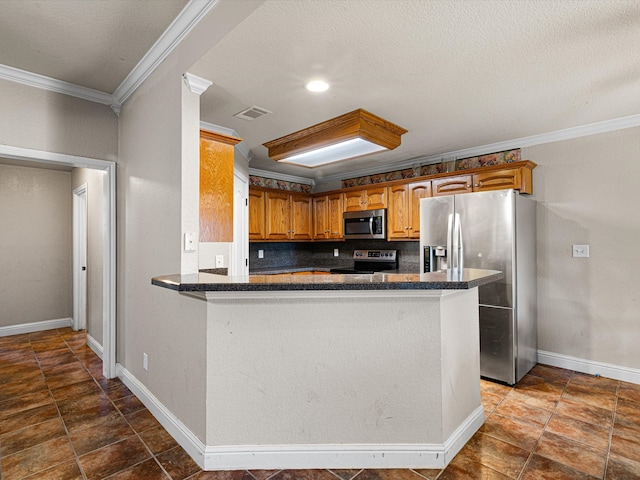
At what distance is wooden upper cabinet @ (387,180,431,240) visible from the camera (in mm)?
4348

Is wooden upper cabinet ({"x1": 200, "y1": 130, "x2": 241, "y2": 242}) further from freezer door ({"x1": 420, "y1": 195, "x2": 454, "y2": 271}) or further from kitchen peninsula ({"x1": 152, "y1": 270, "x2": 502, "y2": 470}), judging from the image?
freezer door ({"x1": 420, "y1": 195, "x2": 454, "y2": 271})

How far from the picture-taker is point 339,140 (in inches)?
123

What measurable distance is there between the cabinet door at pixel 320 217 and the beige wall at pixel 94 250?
294cm

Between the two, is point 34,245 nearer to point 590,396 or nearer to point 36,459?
point 36,459

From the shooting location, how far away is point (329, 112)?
115 inches

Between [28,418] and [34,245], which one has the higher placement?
[34,245]

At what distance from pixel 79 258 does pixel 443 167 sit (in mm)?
5088

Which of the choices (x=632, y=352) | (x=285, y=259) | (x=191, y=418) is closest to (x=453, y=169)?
(x=632, y=352)

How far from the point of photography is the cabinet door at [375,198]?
15.5 feet

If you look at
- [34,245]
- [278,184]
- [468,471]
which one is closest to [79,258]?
[34,245]

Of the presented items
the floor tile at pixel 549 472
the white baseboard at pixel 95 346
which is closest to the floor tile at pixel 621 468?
the floor tile at pixel 549 472

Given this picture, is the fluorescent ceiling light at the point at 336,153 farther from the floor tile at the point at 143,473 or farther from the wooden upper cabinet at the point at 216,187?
the floor tile at the point at 143,473

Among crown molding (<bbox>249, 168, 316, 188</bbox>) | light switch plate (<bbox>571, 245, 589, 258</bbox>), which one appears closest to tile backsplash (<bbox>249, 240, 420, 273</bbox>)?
crown molding (<bbox>249, 168, 316, 188</bbox>)

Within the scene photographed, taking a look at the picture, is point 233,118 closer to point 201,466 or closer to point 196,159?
point 196,159
